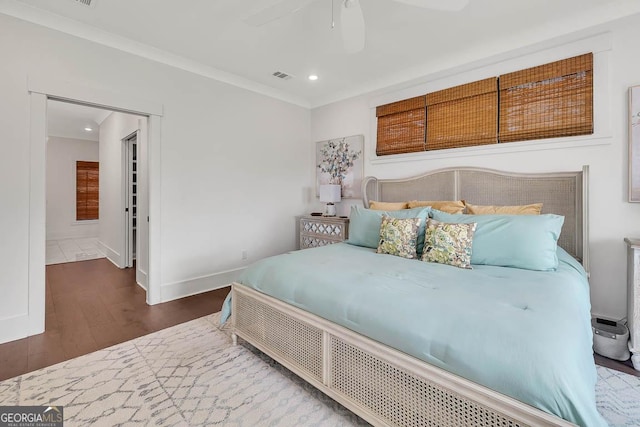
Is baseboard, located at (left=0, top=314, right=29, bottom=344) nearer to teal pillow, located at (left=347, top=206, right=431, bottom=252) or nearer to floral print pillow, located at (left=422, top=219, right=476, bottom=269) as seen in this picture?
teal pillow, located at (left=347, top=206, right=431, bottom=252)

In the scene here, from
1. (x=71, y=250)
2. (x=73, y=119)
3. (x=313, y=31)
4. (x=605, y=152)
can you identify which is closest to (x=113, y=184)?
(x=73, y=119)

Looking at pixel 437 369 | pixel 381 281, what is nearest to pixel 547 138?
pixel 381 281

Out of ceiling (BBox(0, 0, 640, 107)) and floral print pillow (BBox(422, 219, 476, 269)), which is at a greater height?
ceiling (BBox(0, 0, 640, 107))

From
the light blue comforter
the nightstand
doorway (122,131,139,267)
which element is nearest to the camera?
the light blue comforter

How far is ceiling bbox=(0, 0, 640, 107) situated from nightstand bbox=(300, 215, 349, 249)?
73.9 inches

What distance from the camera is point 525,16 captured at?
250 centimetres

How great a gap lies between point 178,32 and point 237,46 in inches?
21.6

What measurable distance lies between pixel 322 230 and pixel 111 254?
412 cm

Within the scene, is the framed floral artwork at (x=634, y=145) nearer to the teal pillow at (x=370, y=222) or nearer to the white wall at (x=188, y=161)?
the teal pillow at (x=370, y=222)

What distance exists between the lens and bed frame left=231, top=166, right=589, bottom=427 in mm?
1119

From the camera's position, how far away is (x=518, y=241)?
6.87 feet

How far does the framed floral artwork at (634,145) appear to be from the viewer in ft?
7.68

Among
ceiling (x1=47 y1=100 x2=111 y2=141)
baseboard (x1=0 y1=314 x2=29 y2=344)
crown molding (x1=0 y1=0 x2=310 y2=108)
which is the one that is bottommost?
baseboard (x1=0 y1=314 x2=29 y2=344)

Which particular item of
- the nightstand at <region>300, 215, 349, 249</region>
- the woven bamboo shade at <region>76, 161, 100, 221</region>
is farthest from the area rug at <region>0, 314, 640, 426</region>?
the woven bamboo shade at <region>76, 161, 100, 221</region>
